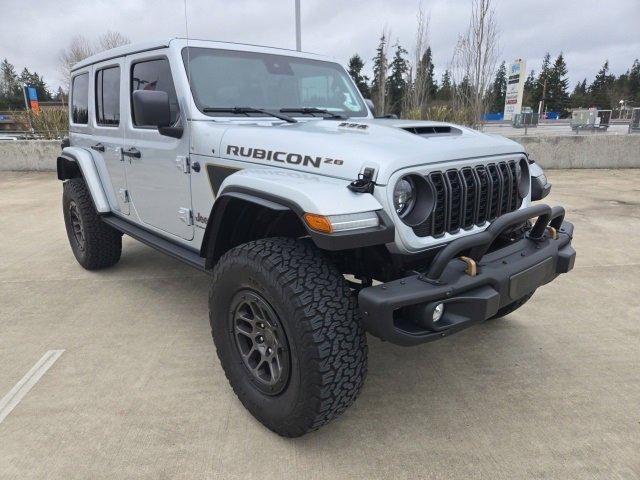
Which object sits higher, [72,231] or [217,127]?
[217,127]

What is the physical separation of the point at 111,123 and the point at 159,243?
125 cm

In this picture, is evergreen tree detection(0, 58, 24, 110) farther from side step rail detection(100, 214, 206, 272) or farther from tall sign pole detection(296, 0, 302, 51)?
side step rail detection(100, 214, 206, 272)

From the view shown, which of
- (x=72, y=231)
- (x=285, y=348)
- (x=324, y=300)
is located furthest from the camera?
(x=72, y=231)

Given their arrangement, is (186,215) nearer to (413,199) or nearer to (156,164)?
(156,164)

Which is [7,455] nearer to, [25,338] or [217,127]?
[25,338]

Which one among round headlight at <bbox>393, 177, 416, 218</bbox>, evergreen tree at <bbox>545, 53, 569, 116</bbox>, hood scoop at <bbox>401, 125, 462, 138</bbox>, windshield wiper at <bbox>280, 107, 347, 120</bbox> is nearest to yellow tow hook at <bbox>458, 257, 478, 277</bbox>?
round headlight at <bbox>393, 177, 416, 218</bbox>

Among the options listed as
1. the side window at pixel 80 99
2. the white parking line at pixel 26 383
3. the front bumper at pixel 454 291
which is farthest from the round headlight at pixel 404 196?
the side window at pixel 80 99

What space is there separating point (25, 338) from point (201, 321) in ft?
3.89

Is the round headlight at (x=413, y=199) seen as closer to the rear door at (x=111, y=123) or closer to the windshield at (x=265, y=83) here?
the windshield at (x=265, y=83)

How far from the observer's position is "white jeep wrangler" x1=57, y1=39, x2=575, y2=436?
1986 millimetres

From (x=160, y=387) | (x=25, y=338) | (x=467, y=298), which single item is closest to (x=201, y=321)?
(x=160, y=387)

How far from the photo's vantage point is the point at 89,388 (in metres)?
2.72

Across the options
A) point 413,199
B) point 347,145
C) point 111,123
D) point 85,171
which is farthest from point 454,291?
point 85,171

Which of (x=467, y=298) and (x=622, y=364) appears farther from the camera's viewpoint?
(x=622, y=364)
